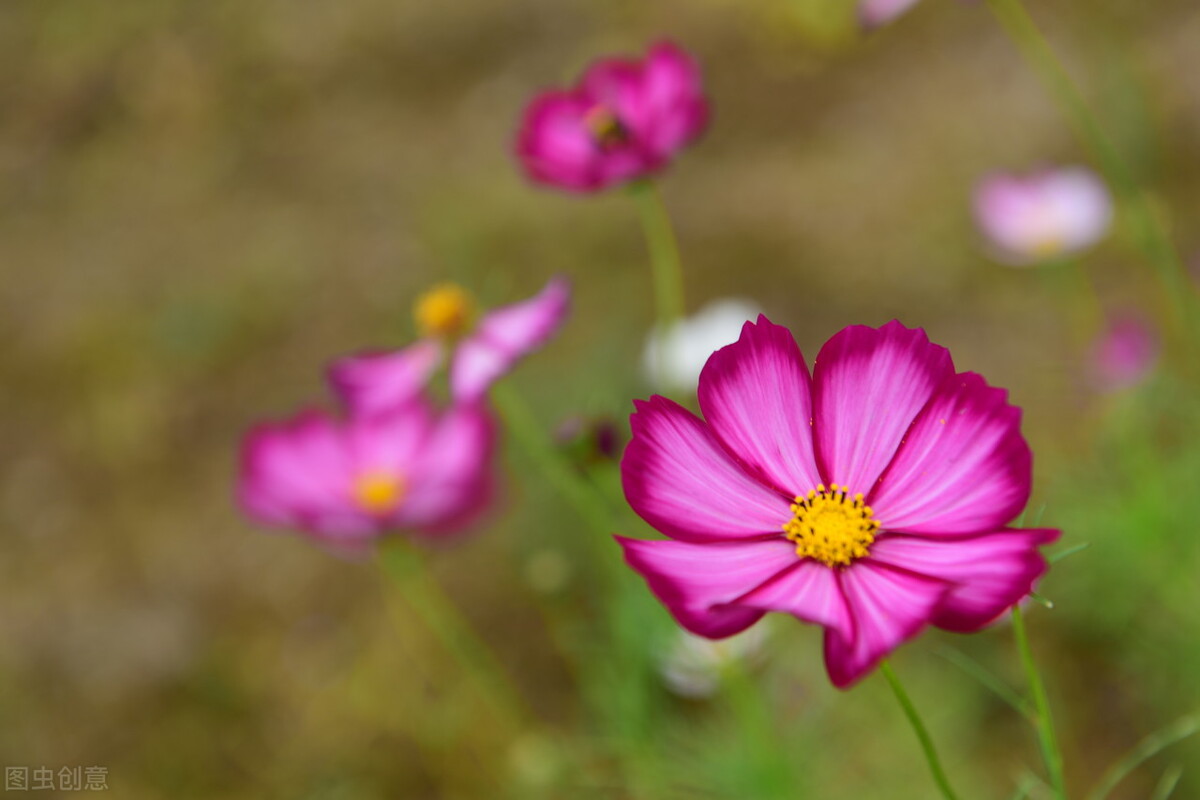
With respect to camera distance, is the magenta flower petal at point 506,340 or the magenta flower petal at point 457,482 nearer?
the magenta flower petal at point 506,340

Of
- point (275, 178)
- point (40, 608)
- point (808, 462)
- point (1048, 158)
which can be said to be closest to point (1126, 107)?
point (1048, 158)

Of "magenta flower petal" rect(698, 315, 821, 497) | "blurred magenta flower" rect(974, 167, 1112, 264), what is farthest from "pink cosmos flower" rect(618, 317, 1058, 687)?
"blurred magenta flower" rect(974, 167, 1112, 264)

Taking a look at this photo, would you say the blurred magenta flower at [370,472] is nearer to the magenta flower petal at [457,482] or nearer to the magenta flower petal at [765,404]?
the magenta flower petal at [457,482]

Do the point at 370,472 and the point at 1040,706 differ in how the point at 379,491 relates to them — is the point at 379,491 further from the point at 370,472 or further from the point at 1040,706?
the point at 1040,706

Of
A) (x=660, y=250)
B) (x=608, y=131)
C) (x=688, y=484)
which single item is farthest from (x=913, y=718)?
(x=660, y=250)

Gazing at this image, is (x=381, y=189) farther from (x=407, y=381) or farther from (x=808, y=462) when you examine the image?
(x=808, y=462)

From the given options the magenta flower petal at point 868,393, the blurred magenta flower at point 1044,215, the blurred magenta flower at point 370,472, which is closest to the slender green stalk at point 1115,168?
the blurred magenta flower at point 1044,215

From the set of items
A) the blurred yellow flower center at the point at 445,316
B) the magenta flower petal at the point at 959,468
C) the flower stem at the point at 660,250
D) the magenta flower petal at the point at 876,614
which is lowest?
the magenta flower petal at the point at 876,614

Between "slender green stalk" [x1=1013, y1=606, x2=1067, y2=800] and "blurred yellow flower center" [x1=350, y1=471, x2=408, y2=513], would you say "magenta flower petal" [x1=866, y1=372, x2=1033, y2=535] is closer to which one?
"slender green stalk" [x1=1013, y1=606, x2=1067, y2=800]
